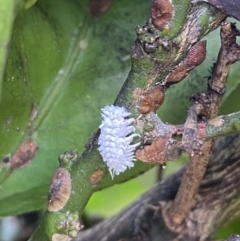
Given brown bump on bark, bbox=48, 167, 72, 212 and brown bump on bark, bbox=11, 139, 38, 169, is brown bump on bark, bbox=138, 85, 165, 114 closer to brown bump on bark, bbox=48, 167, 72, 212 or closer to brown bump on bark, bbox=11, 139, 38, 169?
brown bump on bark, bbox=48, 167, 72, 212

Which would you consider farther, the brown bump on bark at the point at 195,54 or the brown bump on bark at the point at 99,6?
the brown bump on bark at the point at 99,6

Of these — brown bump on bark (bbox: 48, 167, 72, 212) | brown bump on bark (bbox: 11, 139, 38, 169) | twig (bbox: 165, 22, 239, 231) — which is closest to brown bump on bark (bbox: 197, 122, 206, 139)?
twig (bbox: 165, 22, 239, 231)

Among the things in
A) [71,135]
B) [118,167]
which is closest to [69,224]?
[118,167]

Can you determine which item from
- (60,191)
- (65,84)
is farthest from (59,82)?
(60,191)

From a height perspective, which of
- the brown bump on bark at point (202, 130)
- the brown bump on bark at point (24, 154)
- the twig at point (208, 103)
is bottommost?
the brown bump on bark at point (202, 130)

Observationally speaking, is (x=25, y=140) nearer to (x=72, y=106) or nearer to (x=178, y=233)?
(x=72, y=106)

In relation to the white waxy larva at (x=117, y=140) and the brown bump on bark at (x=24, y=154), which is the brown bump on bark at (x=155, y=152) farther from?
the brown bump on bark at (x=24, y=154)

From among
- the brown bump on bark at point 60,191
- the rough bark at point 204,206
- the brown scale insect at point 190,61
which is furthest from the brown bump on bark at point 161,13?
the rough bark at point 204,206
